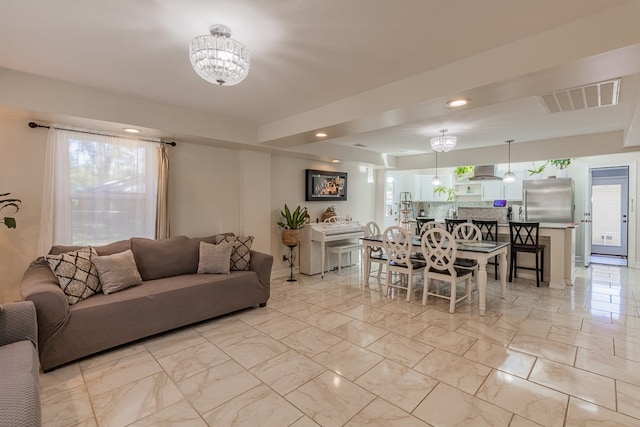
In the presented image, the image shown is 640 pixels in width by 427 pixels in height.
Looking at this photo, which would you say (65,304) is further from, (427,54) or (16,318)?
(427,54)

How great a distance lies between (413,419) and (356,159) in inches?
197

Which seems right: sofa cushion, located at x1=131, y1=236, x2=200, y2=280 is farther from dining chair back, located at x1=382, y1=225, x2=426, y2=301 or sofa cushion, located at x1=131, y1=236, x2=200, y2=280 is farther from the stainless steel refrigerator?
the stainless steel refrigerator

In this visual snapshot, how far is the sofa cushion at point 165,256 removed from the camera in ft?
11.4

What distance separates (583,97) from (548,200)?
4688 mm

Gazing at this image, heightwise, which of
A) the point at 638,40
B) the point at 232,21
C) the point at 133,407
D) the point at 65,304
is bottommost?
the point at 133,407

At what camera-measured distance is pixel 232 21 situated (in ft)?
6.33

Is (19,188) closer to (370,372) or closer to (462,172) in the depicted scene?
(370,372)

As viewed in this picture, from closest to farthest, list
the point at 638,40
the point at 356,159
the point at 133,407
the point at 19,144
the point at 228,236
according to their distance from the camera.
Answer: the point at 638,40 < the point at 133,407 < the point at 19,144 < the point at 228,236 < the point at 356,159

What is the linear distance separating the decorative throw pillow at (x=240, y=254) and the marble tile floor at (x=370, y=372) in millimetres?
575

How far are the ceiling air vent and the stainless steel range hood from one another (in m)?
2.95

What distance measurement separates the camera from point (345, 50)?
2299 millimetres

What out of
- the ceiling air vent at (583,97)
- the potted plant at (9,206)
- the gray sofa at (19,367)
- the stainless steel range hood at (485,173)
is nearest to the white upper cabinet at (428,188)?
the stainless steel range hood at (485,173)

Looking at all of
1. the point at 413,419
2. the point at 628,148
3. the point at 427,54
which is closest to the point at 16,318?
the point at 413,419

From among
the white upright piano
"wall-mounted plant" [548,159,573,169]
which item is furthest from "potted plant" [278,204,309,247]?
"wall-mounted plant" [548,159,573,169]
